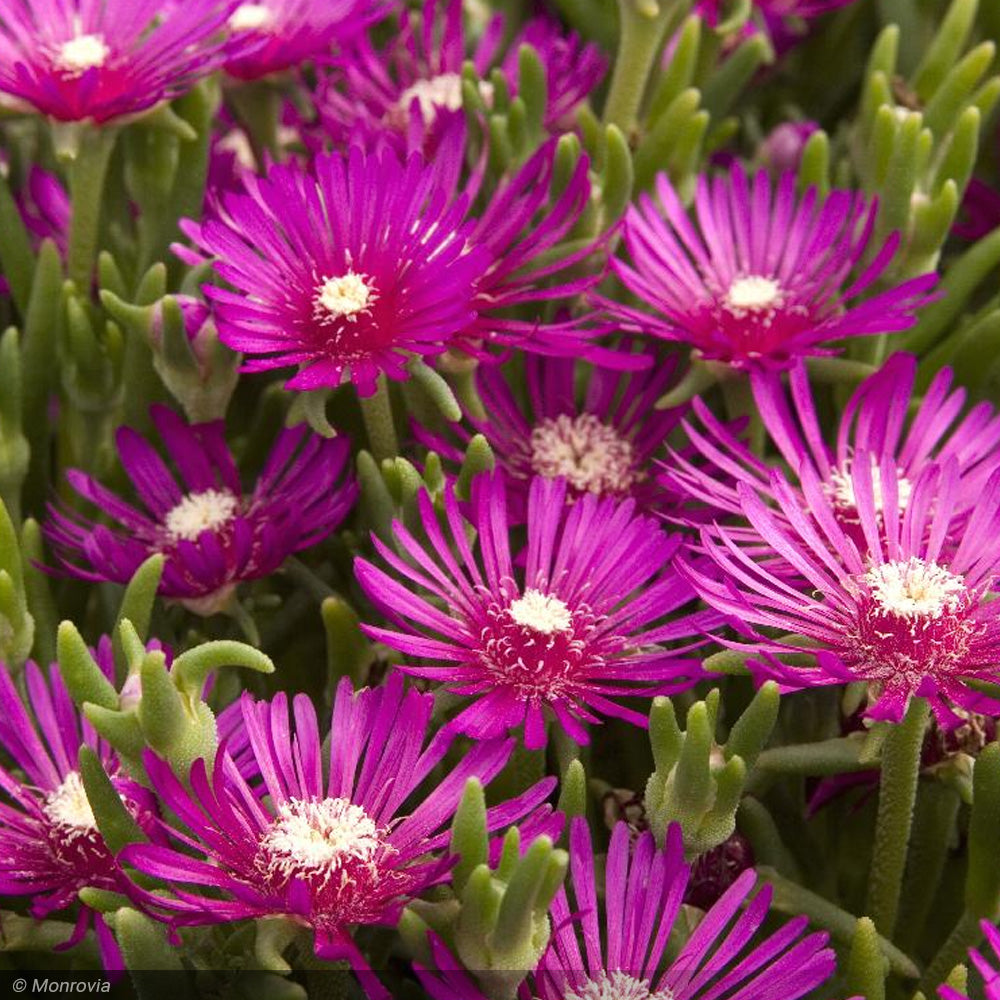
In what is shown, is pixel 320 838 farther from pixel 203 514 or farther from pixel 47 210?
pixel 47 210

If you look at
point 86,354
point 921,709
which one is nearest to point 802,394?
point 921,709

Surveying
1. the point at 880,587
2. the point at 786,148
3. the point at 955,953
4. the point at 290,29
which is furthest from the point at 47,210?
the point at 955,953

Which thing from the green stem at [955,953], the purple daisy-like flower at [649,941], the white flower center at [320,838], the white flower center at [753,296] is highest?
the white flower center at [753,296]

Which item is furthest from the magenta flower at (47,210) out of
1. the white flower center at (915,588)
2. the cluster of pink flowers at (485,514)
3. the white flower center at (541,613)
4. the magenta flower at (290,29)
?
the white flower center at (915,588)

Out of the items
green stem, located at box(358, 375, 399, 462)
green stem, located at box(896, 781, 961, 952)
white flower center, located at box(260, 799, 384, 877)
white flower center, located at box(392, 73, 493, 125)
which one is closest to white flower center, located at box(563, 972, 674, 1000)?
white flower center, located at box(260, 799, 384, 877)

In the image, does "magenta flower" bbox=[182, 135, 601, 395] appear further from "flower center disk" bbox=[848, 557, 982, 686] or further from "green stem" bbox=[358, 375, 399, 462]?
"flower center disk" bbox=[848, 557, 982, 686]

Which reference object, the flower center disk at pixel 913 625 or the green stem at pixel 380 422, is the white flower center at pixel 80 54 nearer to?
the green stem at pixel 380 422
